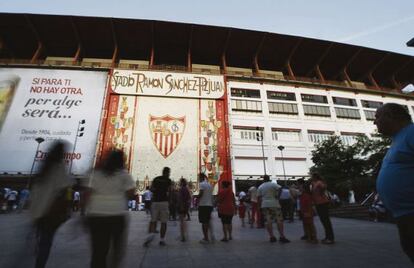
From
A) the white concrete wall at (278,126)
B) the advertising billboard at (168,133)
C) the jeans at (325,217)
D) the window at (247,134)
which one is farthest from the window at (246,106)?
the jeans at (325,217)

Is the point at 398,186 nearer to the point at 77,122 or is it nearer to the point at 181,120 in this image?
the point at 181,120

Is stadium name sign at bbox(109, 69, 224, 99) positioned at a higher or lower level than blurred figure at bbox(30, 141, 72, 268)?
higher

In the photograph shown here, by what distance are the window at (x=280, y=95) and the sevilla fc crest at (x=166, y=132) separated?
1070 cm

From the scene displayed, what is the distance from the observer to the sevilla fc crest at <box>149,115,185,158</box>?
24875mm

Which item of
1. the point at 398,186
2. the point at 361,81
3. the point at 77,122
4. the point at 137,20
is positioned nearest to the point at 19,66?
the point at 77,122

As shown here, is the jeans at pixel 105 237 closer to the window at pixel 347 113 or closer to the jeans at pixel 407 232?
the jeans at pixel 407 232

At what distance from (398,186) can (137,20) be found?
1216 inches

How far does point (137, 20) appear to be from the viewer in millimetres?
28203

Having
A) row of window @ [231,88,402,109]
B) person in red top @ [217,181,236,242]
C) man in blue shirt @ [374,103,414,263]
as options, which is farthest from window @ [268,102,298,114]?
man in blue shirt @ [374,103,414,263]

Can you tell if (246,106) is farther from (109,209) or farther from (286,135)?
(109,209)

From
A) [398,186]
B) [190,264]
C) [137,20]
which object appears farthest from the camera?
[137,20]

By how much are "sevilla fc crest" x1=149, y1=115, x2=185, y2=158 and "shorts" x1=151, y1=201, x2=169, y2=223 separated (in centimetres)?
1904

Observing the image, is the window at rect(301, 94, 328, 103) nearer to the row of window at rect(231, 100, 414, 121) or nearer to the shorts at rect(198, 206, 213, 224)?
the row of window at rect(231, 100, 414, 121)

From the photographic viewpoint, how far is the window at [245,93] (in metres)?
28.5
